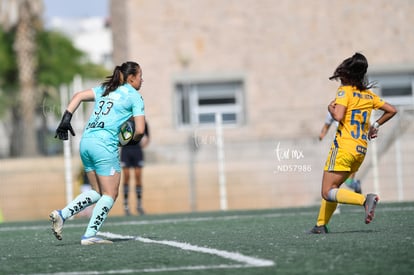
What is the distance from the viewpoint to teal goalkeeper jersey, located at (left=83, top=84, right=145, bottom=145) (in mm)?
10312

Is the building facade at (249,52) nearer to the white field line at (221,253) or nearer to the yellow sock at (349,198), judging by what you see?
the white field line at (221,253)

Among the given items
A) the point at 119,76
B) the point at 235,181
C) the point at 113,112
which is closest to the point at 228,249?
the point at 113,112

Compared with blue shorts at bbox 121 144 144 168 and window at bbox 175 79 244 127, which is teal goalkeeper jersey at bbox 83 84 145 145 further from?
window at bbox 175 79 244 127

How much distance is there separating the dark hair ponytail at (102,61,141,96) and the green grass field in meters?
1.53

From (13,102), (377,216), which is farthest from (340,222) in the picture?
(13,102)

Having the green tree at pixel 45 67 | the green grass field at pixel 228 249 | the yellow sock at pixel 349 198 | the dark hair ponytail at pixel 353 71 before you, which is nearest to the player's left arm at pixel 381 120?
the dark hair ponytail at pixel 353 71

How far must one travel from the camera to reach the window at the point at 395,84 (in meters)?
32.3

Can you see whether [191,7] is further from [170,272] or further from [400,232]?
[170,272]

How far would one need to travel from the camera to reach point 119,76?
1048 cm

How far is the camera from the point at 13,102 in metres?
59.4

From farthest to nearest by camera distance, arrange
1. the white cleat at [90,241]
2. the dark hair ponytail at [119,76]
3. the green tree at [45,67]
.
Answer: the green tree at [45,67] < the dark hair ponytail at [119,76] < the white cleat at [90,241]

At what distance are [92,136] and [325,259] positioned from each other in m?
3.18

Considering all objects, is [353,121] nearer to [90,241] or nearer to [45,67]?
[90,241]

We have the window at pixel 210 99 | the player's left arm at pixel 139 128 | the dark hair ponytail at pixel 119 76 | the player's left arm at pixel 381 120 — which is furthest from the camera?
the window at pixel 210 99
